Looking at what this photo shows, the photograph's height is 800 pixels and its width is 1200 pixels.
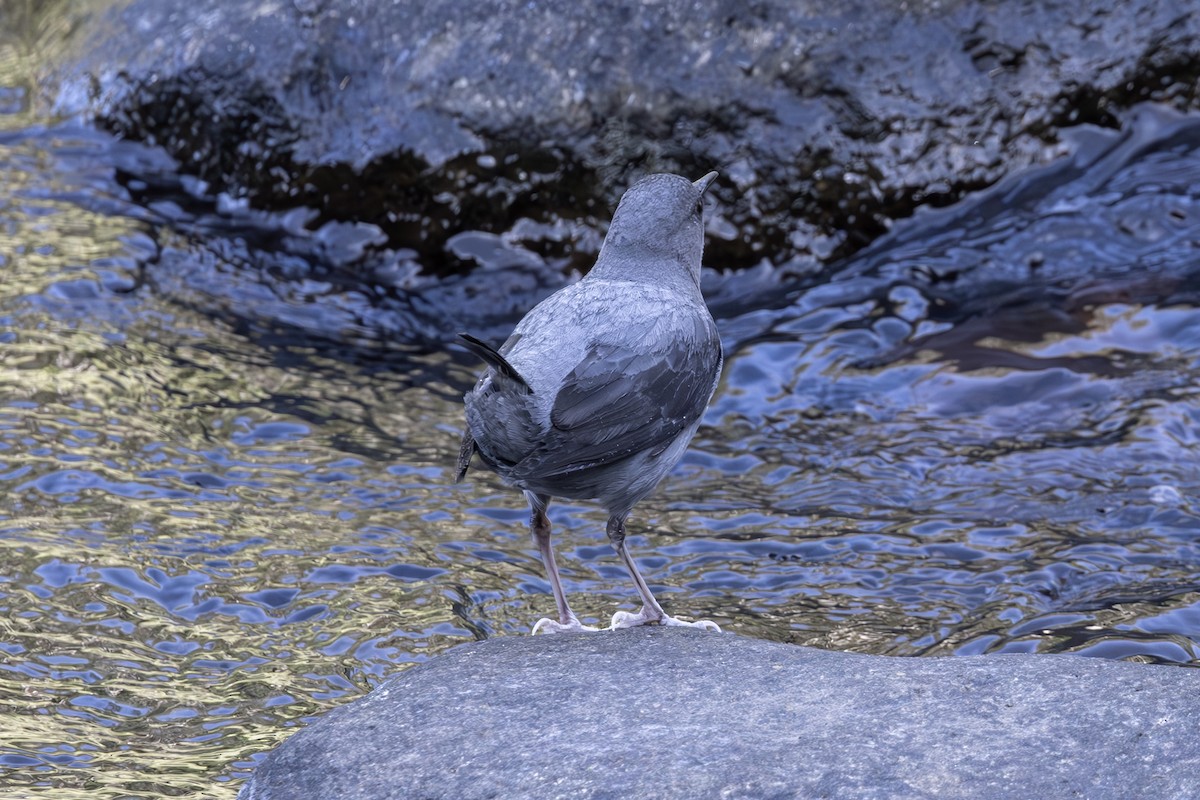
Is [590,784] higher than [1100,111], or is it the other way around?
[1100,111]

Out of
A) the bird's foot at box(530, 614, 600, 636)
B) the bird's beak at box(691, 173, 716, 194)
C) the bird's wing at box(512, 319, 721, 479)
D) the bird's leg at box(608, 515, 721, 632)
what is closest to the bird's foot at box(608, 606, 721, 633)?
the bird's leg at box(608, 515, 721, 632)

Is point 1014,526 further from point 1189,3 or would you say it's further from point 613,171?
point 1189,3

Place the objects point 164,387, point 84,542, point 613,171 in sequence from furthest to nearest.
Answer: point 613,171
point 164,387
point 84,542

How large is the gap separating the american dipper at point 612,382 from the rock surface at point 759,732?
0.54 metres

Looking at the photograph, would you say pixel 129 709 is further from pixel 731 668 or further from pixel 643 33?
pixel 643 33

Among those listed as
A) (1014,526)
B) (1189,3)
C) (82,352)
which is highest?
(1189,3)

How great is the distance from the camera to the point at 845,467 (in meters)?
5.74

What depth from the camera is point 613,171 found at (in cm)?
732

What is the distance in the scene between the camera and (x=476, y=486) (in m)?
5.70

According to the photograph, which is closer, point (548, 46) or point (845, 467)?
point (845, 467)

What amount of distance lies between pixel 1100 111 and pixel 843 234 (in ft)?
5.28

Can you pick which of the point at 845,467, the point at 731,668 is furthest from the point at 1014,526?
the point at 731,668

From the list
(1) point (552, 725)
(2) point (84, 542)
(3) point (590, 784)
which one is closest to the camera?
(3) point (590, 784)

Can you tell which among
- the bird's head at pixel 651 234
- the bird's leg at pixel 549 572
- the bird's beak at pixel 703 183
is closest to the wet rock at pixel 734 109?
the bird's beak at pixel 703 183
